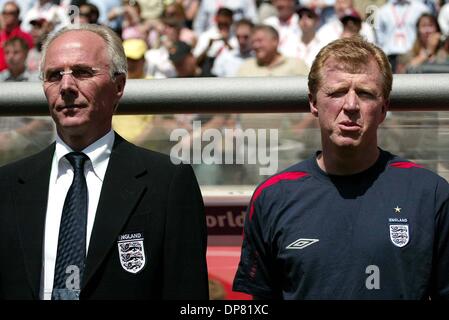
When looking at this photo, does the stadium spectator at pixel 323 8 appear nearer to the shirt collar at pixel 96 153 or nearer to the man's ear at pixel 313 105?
the man's ear at pixel 313 105

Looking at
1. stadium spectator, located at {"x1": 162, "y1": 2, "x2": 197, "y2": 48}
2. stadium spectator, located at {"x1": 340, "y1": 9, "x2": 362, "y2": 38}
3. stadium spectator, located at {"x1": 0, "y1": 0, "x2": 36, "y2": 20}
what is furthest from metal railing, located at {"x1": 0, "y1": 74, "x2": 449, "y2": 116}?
stadium spectator, located at {"x1": 0, "y1": 0, "x2": 36, "y2": 20}

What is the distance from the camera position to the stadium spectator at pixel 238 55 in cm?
1184

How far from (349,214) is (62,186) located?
102cm

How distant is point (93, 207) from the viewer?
3637 millimetres

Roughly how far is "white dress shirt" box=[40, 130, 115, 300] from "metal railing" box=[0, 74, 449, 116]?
54 centimetres

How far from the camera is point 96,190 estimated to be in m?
3.67

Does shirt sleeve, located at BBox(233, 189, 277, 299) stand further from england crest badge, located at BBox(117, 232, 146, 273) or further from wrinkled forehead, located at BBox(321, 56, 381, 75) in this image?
wrinkled forehead, located at BBox(321, 56, 381, 75)

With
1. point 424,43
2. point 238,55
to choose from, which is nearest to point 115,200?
point 424,43

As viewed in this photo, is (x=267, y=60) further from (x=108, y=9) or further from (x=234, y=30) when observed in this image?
(x=108, y=9)

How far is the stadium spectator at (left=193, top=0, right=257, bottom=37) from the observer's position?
1370 centimetres

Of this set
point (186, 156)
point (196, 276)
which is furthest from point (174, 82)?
point (196, 276)

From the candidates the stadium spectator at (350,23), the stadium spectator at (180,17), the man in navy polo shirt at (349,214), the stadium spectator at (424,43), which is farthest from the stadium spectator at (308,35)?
the man in navy polo shirt at (349,214)
